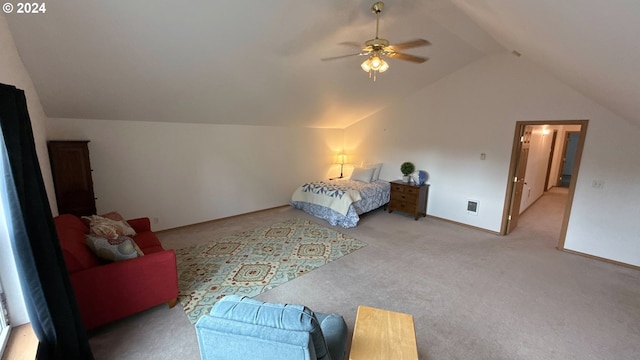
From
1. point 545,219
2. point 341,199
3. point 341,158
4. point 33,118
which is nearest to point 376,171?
point 341,158

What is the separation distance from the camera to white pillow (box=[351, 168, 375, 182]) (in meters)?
5.96

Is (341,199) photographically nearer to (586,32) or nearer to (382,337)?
(382,337)

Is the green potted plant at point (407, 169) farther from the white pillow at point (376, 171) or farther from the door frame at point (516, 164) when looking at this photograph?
the door frame at point (516, 164)

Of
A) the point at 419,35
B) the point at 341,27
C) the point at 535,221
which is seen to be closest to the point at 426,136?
the point at 419,35

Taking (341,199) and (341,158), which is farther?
(341,158)

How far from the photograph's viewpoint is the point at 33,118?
2.67m

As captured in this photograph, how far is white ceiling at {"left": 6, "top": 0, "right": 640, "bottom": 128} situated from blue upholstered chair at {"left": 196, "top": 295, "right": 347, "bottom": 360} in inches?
73.0

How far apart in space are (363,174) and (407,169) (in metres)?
1.00

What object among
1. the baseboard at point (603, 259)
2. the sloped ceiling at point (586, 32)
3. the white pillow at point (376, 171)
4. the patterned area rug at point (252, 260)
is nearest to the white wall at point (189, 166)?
the patterned area rug at point (252, 260)

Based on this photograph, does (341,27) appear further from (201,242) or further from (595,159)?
(595,159)

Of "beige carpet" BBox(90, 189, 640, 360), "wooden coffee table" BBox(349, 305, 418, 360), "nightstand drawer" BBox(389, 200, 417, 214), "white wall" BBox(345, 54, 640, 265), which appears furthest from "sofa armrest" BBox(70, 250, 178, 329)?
"white wall" BBox(345, 54, 640, 265)

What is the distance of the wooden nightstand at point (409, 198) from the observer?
5.22m

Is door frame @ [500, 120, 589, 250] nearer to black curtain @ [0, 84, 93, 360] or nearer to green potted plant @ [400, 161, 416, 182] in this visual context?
green potted plant @ [400, 161, 416, 182]

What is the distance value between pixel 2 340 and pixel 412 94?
6.07 metres
